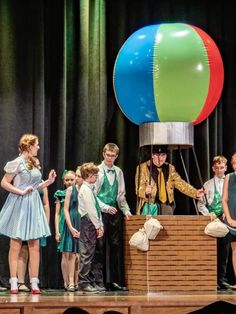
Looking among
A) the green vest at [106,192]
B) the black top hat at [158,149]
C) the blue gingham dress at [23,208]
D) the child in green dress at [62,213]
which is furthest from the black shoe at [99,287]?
the black top hat at [158,149]

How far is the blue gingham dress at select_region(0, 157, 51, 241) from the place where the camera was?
6.29 meters

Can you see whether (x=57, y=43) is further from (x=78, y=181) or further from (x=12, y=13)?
(x=78, y=181)

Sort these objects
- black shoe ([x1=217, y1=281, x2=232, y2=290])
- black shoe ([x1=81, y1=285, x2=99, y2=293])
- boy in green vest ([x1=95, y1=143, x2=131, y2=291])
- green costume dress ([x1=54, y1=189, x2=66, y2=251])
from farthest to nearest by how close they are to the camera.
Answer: black shoe ([x1=217, y1=281, x2=232, y2=290]) < green costume dress ([x1=54, y1=189, x2=66, y2=251]) < boy in green vest ([x1=95, y1=143, x2=131, y2=291]) < black shoe ([x1=81, y1=285, x2=99, y2=293])

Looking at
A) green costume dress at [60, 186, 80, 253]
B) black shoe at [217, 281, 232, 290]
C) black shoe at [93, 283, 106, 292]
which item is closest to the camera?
black shoe at [93, 283, 106, 292]

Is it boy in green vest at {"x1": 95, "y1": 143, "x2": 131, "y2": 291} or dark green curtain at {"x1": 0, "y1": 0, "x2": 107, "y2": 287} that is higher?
dark green curtain at {"x1": 0, "y1": 0, "x2": 107, "y2": 287}

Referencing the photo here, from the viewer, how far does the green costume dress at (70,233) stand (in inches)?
278

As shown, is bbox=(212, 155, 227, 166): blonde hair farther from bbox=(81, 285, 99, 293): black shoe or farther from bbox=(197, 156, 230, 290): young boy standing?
bbox=(81, 285, 99, 293): black shoe

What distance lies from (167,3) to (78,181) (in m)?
2.48

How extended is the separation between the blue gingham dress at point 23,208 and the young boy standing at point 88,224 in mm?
333

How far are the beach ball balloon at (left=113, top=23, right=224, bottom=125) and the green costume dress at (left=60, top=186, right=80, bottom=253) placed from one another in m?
1.04

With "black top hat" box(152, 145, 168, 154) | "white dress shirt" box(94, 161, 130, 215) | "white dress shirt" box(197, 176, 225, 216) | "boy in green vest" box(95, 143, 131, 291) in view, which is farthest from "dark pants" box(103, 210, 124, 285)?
"white dress shirt" box(197, 176, 225, 216)

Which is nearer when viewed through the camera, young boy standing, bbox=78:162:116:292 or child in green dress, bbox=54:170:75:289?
young boy standing, bbox=78:162:116:292

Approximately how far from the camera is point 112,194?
6.98 meters

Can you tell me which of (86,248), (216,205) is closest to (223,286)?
(216,205)
